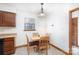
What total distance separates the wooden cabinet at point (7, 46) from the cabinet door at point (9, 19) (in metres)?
0.28

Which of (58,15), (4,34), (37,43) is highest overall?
(58,15)

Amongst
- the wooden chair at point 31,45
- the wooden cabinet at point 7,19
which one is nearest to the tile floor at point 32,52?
the wooden chair at point 31,45

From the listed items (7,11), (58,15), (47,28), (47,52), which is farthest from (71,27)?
(7,11)

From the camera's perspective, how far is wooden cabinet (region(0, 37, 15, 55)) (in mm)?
1852

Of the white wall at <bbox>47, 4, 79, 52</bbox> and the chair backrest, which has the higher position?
the white wall at <bbox>47, 4, 79, 52</bbox>

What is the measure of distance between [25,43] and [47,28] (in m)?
0.51

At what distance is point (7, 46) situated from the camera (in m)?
1.94

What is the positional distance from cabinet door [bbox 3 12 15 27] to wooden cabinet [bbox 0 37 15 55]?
28 centimetres

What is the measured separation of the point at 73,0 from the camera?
163 centimetres

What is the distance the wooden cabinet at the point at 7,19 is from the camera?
1.85 metres

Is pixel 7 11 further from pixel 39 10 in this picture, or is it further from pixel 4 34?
pixel 39 10

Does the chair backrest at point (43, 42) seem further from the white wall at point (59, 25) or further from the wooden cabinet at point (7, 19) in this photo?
the wooden cabinet at point (7, 19)

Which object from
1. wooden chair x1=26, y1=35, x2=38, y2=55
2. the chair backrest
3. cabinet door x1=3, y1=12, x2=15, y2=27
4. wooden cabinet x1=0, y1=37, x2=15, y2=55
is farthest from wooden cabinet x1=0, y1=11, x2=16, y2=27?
the chair backrest

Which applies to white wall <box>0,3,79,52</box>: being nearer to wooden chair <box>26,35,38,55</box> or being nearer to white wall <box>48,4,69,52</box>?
white wall <box>48,4,69,52</box>
